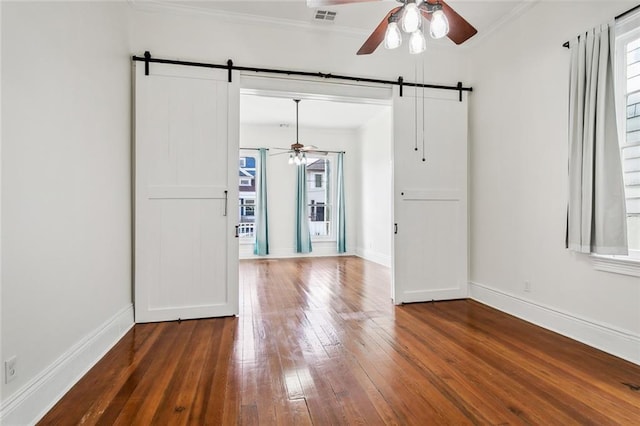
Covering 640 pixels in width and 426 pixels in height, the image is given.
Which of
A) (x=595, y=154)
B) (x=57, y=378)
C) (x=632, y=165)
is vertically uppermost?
(x=595, y=154)

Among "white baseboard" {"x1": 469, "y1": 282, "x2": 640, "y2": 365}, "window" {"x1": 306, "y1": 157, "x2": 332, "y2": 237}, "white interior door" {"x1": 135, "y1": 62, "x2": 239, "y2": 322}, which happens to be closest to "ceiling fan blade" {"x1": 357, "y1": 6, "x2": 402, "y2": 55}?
"white interior door" {"x1": 135, "y1": 62, "x2": 239, "y2": 322}

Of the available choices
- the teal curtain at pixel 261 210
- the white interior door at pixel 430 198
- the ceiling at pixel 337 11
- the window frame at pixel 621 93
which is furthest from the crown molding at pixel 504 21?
the teal curtain at pixel 261 210

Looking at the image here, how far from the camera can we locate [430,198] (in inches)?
156

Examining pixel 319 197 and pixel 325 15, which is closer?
pixel 325 15

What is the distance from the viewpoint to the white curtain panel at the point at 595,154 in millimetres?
2475

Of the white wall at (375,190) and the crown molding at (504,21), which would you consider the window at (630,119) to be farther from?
the white wall at (375,190)

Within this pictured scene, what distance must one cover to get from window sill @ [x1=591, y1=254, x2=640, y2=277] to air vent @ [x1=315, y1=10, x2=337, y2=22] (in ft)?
11.1

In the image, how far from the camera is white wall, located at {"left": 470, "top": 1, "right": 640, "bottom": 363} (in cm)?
263

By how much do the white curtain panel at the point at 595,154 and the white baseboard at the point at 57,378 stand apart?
3.92m

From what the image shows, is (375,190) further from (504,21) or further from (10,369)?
(10,369)

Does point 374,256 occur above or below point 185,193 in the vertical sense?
below

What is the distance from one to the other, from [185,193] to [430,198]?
112 inches

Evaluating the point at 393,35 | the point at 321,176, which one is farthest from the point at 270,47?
the point at 321,176

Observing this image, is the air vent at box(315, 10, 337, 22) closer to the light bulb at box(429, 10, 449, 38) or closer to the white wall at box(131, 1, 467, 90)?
the white wall at box(131, 1, 467, 90)
